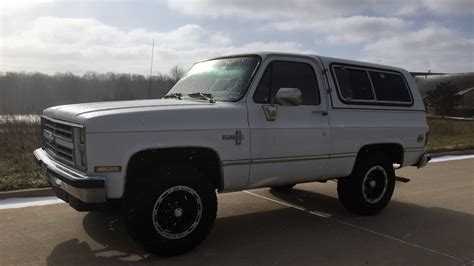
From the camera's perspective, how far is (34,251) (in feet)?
16.1

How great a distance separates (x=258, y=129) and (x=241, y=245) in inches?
51.4

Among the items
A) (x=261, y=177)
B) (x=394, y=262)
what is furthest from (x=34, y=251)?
(x=394, y=262)

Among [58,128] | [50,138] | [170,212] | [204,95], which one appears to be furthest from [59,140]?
[204,95]

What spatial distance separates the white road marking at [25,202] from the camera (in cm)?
668

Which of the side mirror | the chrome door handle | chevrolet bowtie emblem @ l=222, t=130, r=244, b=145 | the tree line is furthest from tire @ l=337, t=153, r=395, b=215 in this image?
the tree line

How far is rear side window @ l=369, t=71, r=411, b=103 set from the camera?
683 centimetres

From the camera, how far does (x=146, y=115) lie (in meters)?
4.54

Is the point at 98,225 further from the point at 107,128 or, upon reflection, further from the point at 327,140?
the point at 327,140

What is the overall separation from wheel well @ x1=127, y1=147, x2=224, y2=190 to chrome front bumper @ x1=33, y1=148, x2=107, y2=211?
0.41 meters

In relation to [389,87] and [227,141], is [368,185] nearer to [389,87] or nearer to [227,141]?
[389,87]

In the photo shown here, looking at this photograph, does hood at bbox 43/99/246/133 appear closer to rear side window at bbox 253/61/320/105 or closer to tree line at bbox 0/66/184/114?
rear side window at bbox 253/61/320/105

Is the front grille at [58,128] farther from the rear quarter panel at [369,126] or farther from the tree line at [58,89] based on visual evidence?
the tree line at [58,89]

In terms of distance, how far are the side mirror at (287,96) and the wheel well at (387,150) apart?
5.52ft

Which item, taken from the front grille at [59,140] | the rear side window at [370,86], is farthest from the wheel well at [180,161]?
the rear side window at [370,86]
